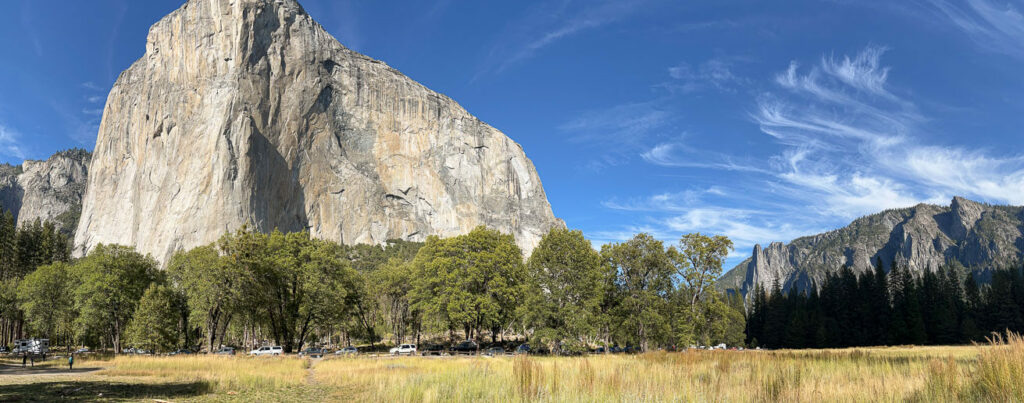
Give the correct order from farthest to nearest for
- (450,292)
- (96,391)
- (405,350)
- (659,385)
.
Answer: (405,350)
(450,292)
(96,391)
(659,385)

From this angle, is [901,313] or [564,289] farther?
[901,313]

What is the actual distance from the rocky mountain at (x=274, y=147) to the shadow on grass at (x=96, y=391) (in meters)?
116

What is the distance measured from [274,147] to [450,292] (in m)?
123

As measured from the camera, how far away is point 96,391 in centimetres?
1680

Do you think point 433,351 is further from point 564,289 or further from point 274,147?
point 274,147

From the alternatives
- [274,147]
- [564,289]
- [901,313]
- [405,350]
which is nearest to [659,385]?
[564,289]

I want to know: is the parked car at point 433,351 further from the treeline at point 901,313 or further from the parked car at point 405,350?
the treeline at point 901,313

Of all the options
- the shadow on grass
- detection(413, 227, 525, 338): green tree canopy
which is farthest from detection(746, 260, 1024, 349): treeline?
the shadow on grass

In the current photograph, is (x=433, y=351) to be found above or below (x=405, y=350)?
below

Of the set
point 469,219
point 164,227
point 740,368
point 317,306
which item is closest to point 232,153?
point 164,227

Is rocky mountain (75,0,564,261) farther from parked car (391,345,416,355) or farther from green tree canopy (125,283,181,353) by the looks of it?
parked car (391,345,416,355)

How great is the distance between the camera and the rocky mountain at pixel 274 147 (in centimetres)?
13325

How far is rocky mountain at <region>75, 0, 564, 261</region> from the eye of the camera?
437 ft

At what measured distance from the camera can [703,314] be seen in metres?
43.7
